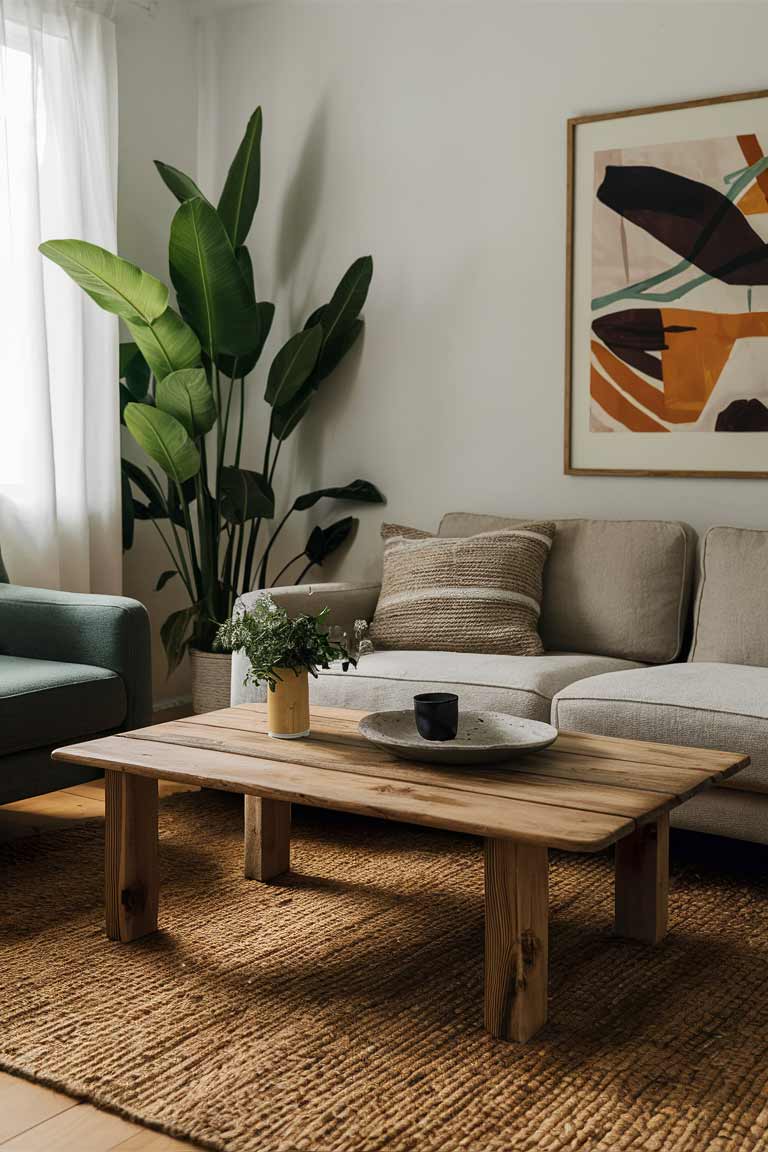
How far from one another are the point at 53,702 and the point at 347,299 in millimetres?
1821

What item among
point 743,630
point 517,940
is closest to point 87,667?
point 517,940

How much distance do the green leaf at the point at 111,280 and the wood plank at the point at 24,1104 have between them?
2339 millimetres

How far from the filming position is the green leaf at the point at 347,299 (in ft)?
13.0

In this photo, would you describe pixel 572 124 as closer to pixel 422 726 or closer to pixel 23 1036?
pixel 422 726

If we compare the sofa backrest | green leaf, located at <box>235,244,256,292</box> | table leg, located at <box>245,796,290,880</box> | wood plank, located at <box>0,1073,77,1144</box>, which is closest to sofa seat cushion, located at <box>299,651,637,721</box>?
the sofa backrest

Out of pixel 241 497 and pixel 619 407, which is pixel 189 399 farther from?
pixel 619 407

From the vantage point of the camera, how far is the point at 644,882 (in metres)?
2.31

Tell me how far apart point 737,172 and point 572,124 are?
1.83ft

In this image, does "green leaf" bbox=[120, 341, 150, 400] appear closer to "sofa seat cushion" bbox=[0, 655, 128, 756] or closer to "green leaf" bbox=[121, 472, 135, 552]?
"green leaf" bbox=[121, 472, 135, 552]

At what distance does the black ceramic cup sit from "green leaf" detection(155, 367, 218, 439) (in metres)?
1.71

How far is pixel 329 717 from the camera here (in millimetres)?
2592

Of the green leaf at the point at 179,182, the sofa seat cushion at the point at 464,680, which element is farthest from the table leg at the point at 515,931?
the green leaf at the point at 179,182

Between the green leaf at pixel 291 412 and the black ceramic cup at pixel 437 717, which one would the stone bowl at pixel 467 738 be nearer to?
the black ceramic cup at pixel 437 717

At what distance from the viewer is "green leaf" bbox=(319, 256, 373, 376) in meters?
3.95
